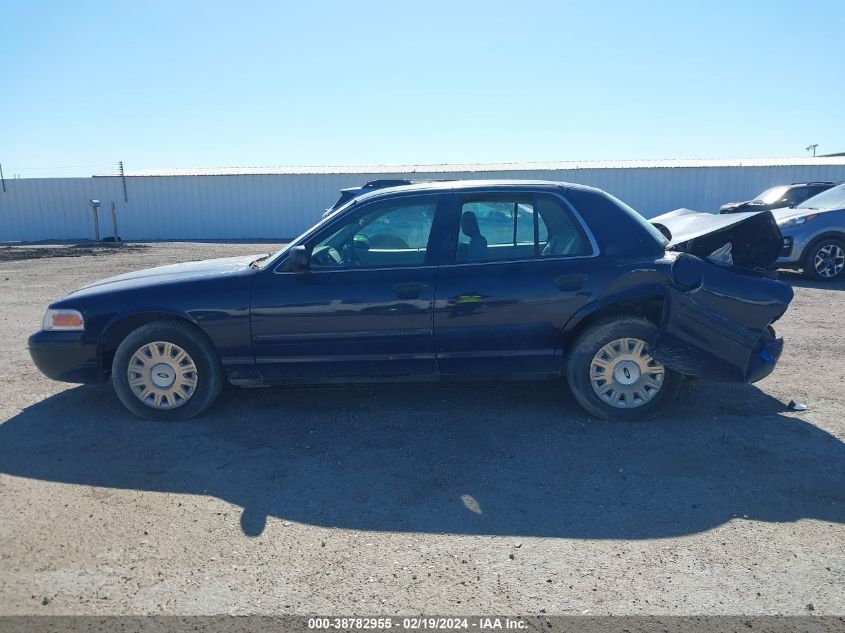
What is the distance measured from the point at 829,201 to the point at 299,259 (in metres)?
10.6

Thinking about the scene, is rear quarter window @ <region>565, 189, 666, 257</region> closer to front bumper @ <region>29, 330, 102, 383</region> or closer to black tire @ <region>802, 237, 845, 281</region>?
front bumper @ <region>29, 330, 102, 383</region>

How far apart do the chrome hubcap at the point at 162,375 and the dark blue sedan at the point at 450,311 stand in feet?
0.04

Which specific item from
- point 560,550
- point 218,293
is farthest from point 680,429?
point 218,293

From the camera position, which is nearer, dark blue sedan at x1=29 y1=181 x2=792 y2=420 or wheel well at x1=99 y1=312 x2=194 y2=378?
dark blue sedan at x1=29 y1=181 x2=792 y2=420

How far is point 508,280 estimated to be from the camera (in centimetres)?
482

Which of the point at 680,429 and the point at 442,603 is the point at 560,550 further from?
the point at 680,429

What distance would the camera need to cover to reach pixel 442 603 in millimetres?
2875

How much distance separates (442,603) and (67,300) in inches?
154

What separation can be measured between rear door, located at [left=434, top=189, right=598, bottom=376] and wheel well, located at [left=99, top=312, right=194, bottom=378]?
204 cm

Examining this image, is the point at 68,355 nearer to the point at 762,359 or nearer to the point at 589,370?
the point at 589,370

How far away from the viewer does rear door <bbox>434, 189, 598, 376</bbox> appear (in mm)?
4809

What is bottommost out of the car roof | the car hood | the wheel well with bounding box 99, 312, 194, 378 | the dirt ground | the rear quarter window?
the dirt ground

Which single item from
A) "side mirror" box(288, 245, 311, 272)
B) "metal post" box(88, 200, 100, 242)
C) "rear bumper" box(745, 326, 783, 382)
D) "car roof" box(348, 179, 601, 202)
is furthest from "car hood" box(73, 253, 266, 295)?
"metal post" box(88, 200, 100, 242)

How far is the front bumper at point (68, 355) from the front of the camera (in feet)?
16.5
